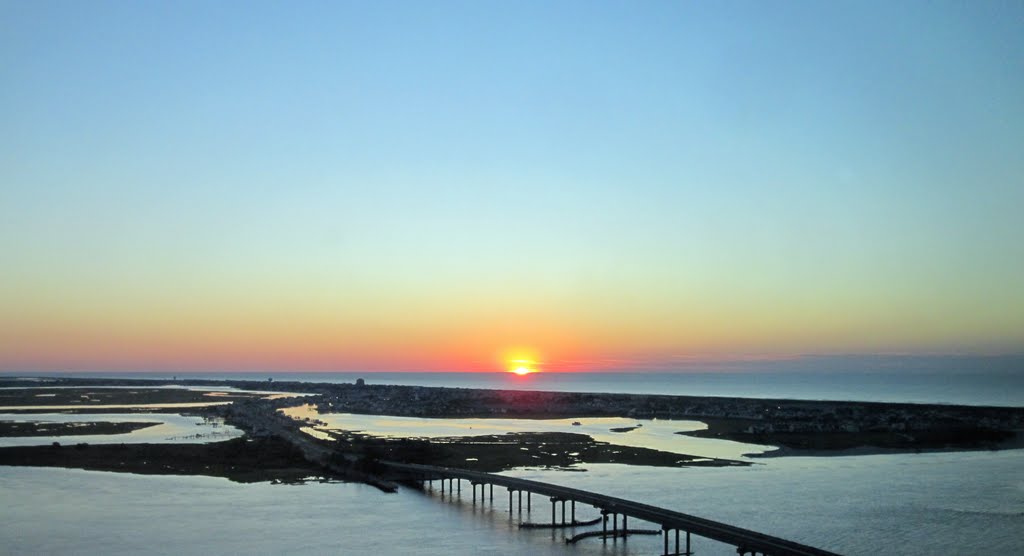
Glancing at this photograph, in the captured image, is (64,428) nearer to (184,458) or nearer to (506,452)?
(184,458)

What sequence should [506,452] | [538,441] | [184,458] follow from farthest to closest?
1. [538,441]
2. [506,452]
3. [184,458]

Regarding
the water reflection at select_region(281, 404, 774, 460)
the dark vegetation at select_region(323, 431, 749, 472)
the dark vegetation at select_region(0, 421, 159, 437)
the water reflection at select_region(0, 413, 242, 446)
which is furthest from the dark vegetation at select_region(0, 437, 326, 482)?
the water reflection at select_region(281, 404, 774, 460)

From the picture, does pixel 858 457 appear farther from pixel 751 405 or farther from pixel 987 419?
pixel 751 405

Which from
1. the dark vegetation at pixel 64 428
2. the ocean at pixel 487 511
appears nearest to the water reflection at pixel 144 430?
the dark vegetation at pixel 64 428

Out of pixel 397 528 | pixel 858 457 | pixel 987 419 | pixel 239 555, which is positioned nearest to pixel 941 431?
pixel 987 419

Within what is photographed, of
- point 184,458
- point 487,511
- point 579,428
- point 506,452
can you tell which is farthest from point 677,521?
point 579,428

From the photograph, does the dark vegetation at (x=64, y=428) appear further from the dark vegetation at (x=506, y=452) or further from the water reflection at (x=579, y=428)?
the dark vegetation at (x=506, y=452)

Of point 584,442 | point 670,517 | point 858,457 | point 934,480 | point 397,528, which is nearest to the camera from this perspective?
point 670,517

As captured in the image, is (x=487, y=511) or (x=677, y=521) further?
(x=487, y=511)
